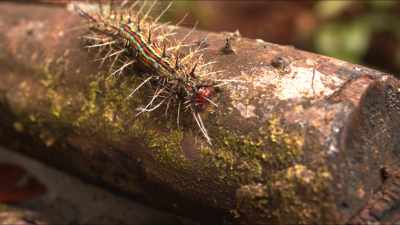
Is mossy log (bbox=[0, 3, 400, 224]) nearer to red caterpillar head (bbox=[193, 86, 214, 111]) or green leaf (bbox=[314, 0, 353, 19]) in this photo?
red caterpillar head (bbox=[193, 86, 214, 111])

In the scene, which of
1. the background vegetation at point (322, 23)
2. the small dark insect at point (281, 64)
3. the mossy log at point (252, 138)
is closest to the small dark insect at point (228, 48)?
the mossy log at point (252, 138)

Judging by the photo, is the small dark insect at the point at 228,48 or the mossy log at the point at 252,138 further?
the small dark insect at the point at 228,48

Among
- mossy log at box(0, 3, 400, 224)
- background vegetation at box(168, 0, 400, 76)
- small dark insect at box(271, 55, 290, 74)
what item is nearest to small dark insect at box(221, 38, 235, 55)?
mossy log at box(0, 3, 400, 224)

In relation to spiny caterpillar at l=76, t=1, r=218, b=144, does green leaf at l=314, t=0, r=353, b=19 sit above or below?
above

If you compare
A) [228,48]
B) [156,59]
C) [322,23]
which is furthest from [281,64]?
[322,23]

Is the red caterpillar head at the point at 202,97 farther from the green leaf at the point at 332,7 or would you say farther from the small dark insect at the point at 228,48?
the green leaf at the point at 332,7

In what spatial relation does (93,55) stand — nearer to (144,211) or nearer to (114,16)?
(114,16)
